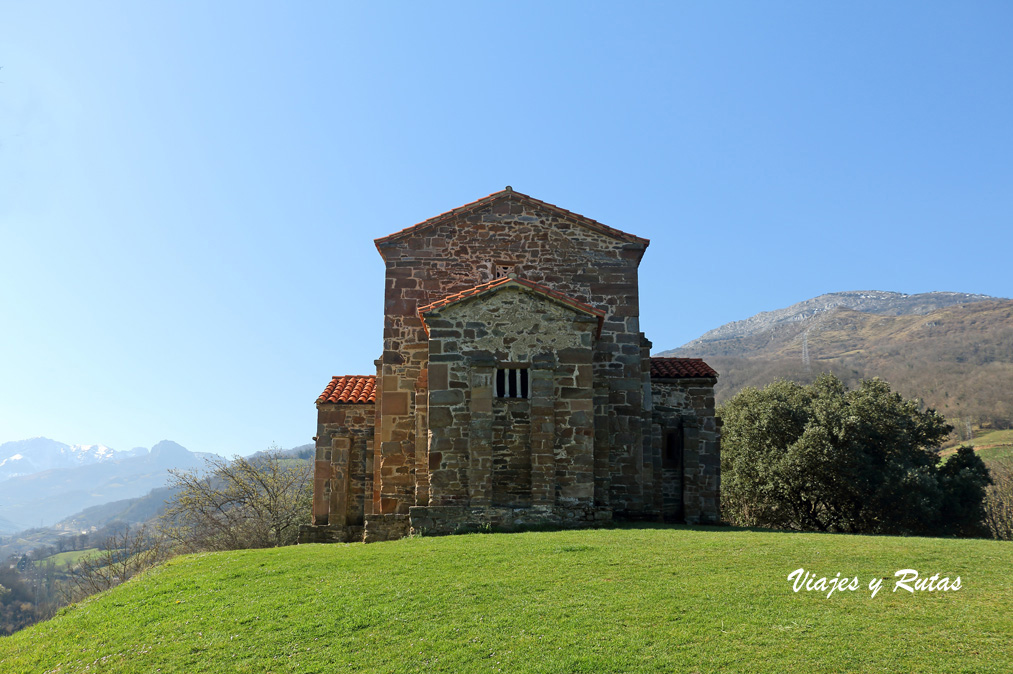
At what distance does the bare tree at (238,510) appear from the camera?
107 ft

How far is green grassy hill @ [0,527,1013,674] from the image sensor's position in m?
8.84

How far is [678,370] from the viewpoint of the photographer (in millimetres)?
24406

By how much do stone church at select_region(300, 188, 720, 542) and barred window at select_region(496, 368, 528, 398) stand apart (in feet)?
0.13

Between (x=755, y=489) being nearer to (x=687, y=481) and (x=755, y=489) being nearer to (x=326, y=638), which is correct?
(x=687, y=481)

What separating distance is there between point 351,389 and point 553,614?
1648 cm

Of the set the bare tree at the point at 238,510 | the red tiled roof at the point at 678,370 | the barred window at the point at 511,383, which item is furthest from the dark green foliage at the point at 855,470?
the bare tree at the point at 238,510

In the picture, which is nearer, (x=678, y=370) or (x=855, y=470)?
(x=678, y=370)

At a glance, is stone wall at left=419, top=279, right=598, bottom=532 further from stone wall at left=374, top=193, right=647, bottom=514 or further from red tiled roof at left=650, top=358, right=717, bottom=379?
red tiled roof at left=650, top=358, right=717, bottom=379

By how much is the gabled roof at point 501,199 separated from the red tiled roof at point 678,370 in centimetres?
458

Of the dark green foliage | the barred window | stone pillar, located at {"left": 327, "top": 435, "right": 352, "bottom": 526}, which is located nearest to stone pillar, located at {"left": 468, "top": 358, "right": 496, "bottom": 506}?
the barred window

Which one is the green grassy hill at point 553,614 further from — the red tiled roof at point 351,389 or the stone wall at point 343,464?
the red tiled roof at point 351,389

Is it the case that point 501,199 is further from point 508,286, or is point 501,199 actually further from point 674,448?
point 674,448

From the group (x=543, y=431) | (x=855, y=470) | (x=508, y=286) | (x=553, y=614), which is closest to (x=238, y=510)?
(x=543, y=431)

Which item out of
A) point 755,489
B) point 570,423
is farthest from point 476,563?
point 755,489
